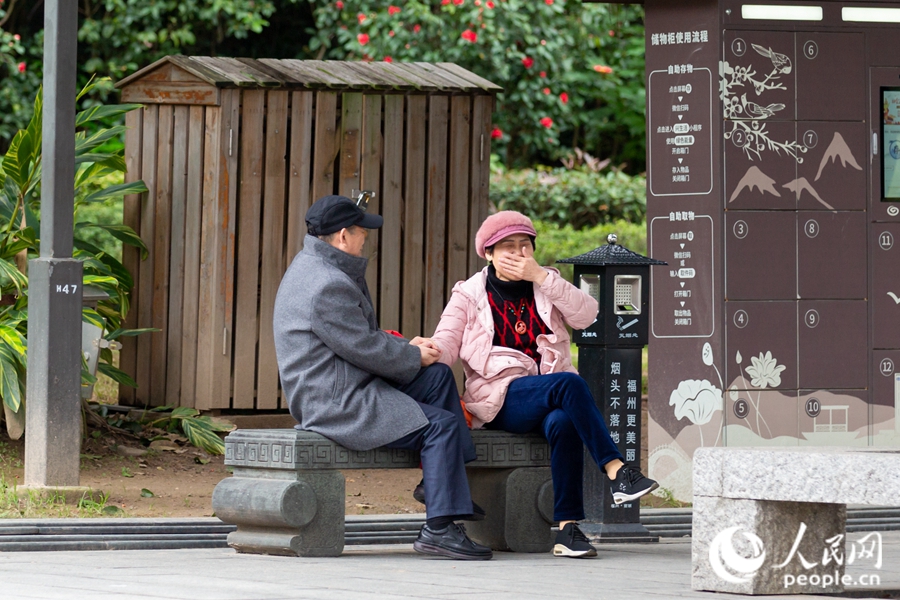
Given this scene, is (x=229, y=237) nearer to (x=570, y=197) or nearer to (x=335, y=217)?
(x=335, y=217)

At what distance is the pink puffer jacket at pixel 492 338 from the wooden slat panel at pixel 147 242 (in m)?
3.34

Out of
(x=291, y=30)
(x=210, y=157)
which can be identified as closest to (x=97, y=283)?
(x=210, y=157)

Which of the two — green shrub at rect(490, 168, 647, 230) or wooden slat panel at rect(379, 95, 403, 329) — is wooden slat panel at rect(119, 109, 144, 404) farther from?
green shrub at rect(490, 168, 647, 230)

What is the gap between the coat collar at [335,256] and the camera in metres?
6.31

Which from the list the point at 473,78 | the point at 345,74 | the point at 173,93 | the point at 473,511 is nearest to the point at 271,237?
the point at 173,93

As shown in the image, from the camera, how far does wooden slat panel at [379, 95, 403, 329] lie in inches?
380

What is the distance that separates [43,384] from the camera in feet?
23.5

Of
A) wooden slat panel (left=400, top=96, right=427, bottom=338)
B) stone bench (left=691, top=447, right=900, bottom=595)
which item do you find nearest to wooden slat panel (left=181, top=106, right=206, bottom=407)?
wooden slat panel (left=400, top=96, right=427, bottom=338)

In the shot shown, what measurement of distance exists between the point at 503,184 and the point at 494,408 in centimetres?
1089

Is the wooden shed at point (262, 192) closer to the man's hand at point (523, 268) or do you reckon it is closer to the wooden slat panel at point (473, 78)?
the wooden slat panel at point (473, 78)

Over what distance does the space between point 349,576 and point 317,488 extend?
2.24 feet

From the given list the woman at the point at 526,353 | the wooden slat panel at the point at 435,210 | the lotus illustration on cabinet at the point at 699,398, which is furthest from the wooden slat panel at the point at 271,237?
the woman at the point at 526,353

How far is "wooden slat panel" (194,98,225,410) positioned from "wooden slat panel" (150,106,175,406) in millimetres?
271

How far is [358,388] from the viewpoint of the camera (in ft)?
20.4
